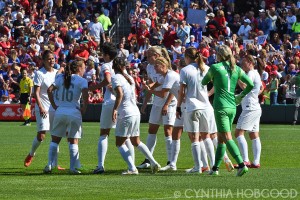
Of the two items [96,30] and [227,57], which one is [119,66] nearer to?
[227,57]

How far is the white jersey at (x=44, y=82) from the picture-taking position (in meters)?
18.1

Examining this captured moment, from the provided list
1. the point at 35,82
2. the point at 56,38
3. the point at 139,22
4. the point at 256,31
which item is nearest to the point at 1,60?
the point at 56,38

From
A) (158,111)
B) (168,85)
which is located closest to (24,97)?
(158,111)

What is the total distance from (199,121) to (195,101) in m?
0.38

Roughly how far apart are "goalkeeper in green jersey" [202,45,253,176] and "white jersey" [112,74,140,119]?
4.73 ft

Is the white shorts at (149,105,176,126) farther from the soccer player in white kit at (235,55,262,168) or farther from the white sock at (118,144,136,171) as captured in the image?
the white sock at (118,144,136,171)

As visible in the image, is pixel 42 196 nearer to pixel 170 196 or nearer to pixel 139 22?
pixel 170 196

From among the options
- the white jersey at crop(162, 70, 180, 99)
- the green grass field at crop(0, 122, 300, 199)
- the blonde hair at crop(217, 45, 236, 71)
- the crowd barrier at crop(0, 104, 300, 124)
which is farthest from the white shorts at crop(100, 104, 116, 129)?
the crowd barrier at crop(0, 104, 300, 124)

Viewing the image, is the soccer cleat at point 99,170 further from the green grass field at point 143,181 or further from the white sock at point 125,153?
the white sock at point 125,153

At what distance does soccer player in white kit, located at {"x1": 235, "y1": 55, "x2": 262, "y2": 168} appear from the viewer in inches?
731

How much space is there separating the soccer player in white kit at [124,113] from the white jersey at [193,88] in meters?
0.93

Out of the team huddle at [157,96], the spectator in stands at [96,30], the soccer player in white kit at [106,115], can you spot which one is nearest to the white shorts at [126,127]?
the team huddle at [157,96]

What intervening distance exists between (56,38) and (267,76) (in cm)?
986

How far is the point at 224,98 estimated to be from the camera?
16.0 m
